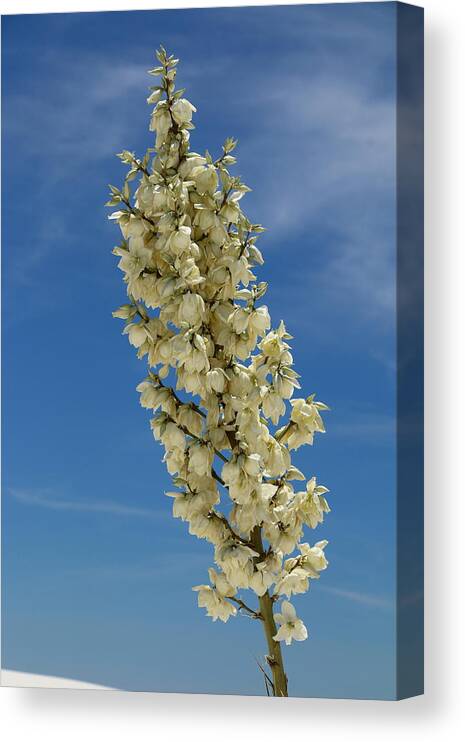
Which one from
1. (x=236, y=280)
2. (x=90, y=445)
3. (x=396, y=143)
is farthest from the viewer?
(x=90, y=445)

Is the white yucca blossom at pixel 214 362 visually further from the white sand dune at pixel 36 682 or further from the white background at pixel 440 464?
the white sand dune at pixel 36 682

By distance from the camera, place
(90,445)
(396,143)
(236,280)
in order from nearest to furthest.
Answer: (236,280)
(396,143)
(90,445)

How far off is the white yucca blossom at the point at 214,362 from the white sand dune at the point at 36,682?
1.95 feet

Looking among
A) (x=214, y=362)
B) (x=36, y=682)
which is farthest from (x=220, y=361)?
(x=36, y=682)

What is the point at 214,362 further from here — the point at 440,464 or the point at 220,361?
the point at 440,464

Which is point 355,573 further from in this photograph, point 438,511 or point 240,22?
point 240,22

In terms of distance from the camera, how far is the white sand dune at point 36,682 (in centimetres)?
312

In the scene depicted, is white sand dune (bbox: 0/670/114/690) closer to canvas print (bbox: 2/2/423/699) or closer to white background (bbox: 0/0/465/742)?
canvas print (bbox: 2/2/423/699)

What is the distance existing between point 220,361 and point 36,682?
1.00 metres

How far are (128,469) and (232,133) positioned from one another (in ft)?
2.68

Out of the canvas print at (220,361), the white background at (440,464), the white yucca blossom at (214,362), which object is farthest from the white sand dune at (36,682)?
the white yucca blossom at (214,362)

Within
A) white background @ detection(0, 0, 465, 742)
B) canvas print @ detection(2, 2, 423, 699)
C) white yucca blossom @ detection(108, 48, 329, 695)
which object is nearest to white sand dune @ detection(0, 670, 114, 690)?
canvas print @ detection(2, 2, 423, 699)

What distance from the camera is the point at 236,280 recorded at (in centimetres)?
266

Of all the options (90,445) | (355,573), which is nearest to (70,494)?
(90,445)
